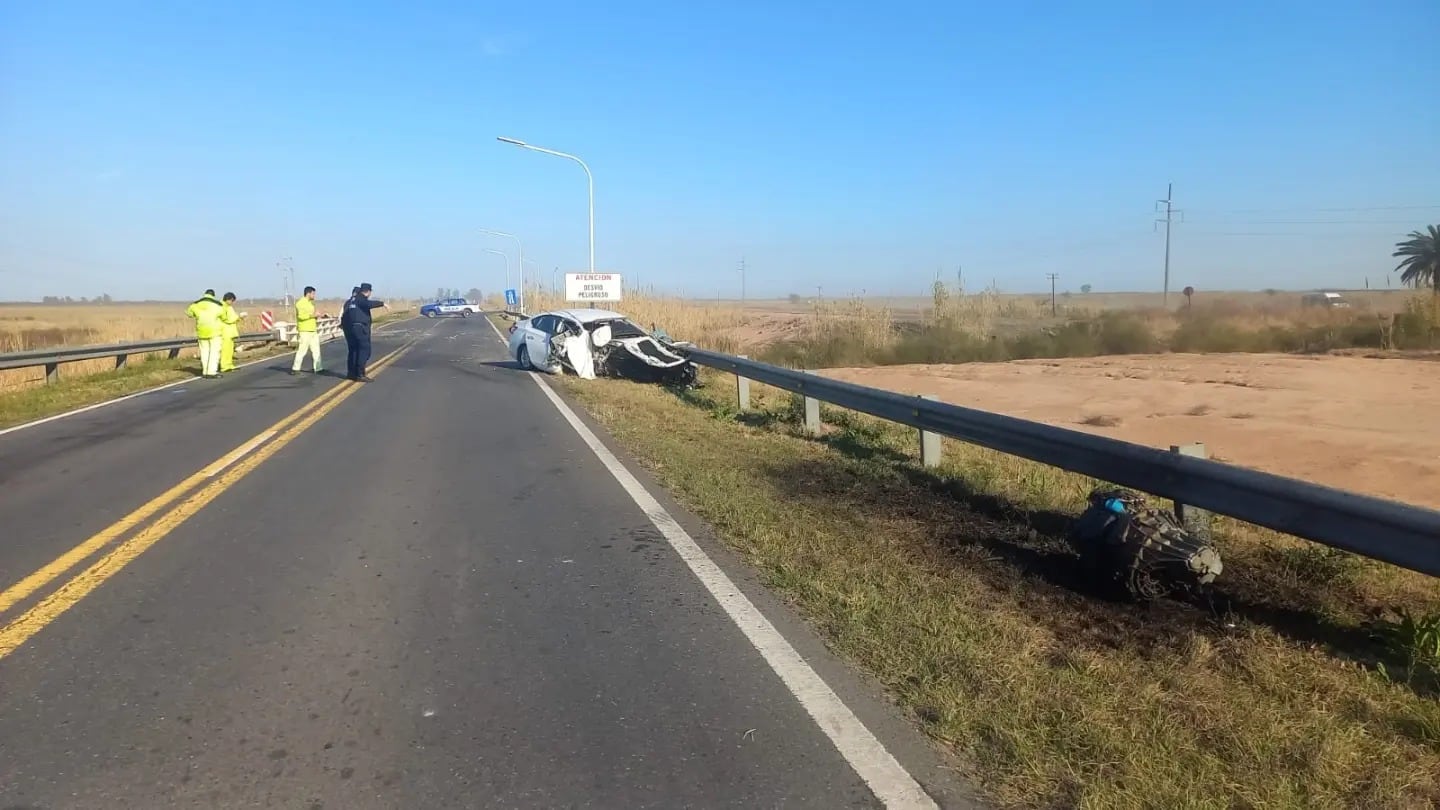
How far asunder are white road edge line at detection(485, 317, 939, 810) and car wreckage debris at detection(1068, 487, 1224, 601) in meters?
1.93

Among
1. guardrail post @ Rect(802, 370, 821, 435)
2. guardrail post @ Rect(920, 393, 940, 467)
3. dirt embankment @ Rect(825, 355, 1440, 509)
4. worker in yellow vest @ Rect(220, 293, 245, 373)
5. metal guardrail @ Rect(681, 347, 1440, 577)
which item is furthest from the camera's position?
worker in yellow vest @ Rect(220, 293, 245, 373)

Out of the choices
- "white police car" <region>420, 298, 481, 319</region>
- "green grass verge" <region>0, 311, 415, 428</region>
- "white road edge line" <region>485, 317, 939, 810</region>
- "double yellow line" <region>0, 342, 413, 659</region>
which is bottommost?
"white road edge line" <region>485, 317, 939, 810</region>

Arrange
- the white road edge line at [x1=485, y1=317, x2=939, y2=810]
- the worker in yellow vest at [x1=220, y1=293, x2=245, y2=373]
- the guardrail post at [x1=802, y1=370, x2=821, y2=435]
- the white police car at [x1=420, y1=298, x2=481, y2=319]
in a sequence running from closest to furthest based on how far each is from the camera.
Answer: the white road edge line at [x1=485, y1=317, x2=939, y2=810], the guardrail post at [x1=802, y1=370, x2=821, y2=435], the worker in yellow vest at [x1=220, y1=293, x2=245, y2=373], the white police car at [x1=420, y1=298, x2=481, y2=319]

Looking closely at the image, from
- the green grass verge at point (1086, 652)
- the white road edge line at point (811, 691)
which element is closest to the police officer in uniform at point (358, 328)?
the green grass verge at point (1086, 652)

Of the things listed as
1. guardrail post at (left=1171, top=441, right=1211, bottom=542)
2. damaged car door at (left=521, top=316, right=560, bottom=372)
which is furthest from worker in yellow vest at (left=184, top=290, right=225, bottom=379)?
guardrail post at (left=1171, top=441, right=1211, bottom=542)

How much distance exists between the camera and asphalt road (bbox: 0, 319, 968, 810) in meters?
3.61

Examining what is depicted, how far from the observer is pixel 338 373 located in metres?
22.0

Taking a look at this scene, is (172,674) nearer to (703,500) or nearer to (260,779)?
(260,779)

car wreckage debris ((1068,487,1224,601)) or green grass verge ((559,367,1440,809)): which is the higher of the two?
car wreckage debris ((1068,487,1224,601))

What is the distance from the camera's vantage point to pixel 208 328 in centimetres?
2072

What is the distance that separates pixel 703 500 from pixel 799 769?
476cm

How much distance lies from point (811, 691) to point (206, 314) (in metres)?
19.4

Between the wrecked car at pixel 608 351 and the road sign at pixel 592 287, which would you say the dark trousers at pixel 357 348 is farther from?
the road sign at pixel 592 287

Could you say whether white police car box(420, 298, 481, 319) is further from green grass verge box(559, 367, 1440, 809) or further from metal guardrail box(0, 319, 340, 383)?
green grass verge box(559, 367, 1440, 809)
